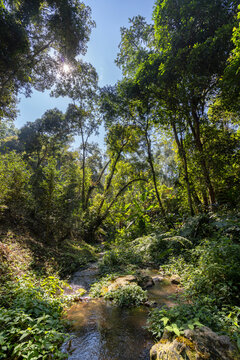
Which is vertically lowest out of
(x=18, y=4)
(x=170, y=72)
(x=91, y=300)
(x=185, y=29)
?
(x=91, y=300)

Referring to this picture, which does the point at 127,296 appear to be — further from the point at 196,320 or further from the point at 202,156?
the point at 202,156

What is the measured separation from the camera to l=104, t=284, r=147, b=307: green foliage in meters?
3.92

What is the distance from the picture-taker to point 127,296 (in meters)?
4.02

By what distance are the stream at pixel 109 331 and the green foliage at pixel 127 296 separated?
0.42 ft

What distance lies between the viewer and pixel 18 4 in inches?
296

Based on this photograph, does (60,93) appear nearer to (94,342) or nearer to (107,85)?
(107,85)

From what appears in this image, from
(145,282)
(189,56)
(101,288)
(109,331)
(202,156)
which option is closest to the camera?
(109,331)

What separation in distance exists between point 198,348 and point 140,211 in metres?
8.25

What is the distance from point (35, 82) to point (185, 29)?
9200 mm

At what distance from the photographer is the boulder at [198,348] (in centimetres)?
186


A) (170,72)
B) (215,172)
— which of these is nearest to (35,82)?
(170,72)

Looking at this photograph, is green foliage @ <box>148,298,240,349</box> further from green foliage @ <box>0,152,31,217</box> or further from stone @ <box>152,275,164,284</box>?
green foliage @ <box>0,152,31,217</box>

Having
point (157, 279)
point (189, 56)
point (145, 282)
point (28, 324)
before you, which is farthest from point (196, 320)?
point (189, 56)

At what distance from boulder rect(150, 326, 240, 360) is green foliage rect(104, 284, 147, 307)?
5.87 feet
